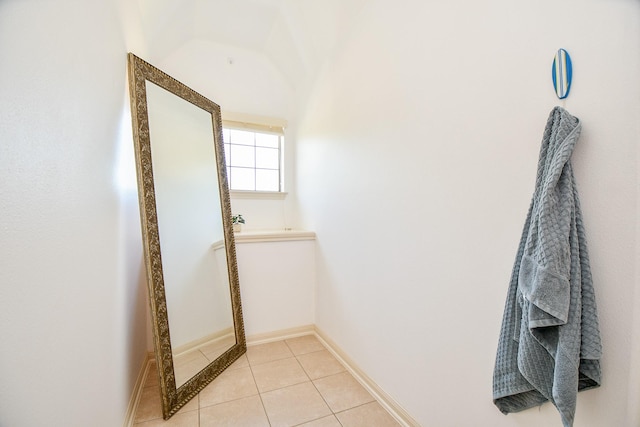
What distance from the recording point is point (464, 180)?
1.14 metres

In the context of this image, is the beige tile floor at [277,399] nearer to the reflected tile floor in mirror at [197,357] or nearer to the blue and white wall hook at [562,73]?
the reflected tile floor in mirror at [197,357]

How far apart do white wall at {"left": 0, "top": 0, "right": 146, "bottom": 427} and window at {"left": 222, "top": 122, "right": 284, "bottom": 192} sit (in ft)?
4.94

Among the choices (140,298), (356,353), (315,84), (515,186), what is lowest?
(356,353)

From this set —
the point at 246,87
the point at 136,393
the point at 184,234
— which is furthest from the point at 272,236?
the point at 246,87

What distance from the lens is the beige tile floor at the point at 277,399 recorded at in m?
1.53

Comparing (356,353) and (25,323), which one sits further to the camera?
(356,353)

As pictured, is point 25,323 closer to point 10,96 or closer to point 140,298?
point 10,96

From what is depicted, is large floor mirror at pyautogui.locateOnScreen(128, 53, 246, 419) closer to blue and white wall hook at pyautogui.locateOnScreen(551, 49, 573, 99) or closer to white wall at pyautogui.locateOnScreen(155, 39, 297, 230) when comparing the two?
white wall at pyautogui.locateOnScreen(155, 39, 297, 230)

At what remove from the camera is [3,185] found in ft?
1.94

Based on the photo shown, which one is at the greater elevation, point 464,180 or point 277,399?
point 464,180

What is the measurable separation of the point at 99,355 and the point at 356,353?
1492mm

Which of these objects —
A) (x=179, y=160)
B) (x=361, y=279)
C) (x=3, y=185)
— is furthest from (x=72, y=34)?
(x=361, y=279)

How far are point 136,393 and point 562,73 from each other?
8.27ft

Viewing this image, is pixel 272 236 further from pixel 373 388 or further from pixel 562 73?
pixel 562 73
